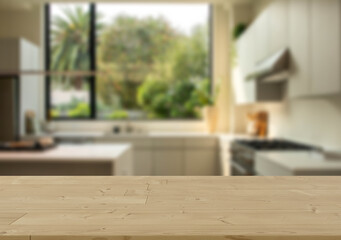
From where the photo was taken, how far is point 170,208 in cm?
78

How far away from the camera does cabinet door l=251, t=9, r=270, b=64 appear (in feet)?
12.6

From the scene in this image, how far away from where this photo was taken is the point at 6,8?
19.4ft

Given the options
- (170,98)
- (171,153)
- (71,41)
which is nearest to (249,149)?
(171,153)

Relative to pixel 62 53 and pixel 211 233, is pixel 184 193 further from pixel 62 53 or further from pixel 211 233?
pixel 62 53

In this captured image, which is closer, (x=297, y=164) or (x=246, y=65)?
(x=297, y=164)

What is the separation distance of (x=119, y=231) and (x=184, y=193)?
0.31 m

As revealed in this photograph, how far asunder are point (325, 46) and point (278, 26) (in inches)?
42.0

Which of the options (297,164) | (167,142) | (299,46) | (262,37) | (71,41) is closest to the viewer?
(297,164)

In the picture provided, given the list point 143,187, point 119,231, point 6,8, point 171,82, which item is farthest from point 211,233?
point 6,8

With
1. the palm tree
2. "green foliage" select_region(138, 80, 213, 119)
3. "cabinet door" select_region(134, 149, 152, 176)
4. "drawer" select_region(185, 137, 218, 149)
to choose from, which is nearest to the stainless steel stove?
"drawer" select_region(185, 137, 218, 149)

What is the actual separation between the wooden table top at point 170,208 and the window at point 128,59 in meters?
5.11

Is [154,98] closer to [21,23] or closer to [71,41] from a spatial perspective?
[71,41]

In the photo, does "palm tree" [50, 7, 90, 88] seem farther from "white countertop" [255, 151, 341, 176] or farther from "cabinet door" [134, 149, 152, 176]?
"white countertop" [255, 151, 341, 176]

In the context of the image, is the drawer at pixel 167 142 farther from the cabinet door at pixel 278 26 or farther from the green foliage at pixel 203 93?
the cabinet door at pixel 278 26
